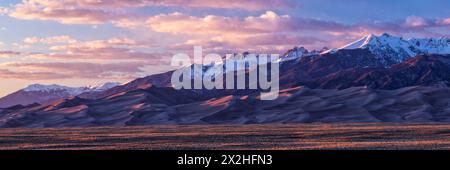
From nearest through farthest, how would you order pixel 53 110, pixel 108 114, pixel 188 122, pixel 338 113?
pixel 188 122, pixel 338 113, pixel 108 114, pixel 53 110

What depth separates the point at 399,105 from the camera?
160m

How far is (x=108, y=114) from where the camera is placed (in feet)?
534

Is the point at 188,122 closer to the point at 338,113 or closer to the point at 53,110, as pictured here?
the point at 338,113

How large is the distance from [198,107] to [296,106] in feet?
78.9

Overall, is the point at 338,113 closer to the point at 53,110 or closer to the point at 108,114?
the point at 108,114
